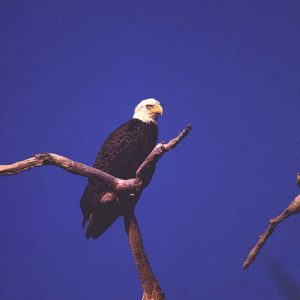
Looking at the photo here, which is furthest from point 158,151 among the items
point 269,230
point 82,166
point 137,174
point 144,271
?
point 144,271

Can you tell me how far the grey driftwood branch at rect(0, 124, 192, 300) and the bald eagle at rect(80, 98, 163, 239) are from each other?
265 millimetres

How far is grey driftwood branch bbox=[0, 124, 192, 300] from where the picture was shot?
7.26ft

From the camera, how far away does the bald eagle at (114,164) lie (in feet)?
9.76

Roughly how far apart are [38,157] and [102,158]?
0.95 m

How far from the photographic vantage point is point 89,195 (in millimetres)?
3016

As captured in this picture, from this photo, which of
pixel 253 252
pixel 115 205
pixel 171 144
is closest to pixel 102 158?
pixel 115 205

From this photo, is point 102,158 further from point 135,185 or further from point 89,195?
point 135,185

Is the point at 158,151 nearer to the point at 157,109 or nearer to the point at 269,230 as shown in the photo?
the point at 269,230

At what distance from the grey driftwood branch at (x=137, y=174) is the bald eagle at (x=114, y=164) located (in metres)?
0.27

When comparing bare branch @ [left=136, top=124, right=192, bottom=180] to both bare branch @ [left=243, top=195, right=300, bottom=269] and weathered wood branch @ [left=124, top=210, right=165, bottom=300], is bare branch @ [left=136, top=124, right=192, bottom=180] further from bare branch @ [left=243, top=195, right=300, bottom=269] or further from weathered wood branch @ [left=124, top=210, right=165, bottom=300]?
bare branch @ [left=243, top=195, right=300, bottom=269]

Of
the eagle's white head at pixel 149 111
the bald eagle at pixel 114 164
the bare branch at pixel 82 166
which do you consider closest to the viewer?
the bare branch at pixel 82 166

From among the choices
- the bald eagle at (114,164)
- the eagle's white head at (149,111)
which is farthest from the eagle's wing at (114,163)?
the eagle's white head at (149,111)

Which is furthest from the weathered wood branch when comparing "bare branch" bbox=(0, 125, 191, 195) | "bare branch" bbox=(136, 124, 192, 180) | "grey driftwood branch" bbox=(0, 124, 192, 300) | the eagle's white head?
the eagle's white head

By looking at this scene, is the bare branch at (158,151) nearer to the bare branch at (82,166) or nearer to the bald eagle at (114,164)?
the bare branch at (82,166)
